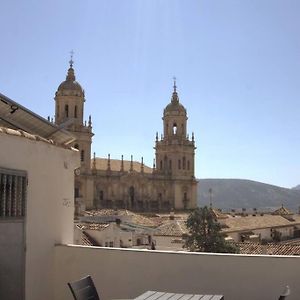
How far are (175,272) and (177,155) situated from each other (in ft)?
221

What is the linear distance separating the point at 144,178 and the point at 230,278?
64.3m

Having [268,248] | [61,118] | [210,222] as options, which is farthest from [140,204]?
[268,248]

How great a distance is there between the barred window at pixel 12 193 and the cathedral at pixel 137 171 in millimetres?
52821

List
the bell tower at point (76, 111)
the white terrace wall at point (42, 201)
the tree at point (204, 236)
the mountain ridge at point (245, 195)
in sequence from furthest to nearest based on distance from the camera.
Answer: the mountain ridge at point (245, 195)
the bell tower at point (76, 111)
the tree at point (204, 236)
the white terrace wall at point (42, 201)

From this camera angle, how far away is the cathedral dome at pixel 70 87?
2490 inches

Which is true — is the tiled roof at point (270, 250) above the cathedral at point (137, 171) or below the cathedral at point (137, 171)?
below

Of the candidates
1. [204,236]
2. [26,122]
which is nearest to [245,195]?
[204,236]

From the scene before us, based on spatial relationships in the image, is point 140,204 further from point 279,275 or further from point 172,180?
point 279,275

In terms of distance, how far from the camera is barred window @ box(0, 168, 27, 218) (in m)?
6.10

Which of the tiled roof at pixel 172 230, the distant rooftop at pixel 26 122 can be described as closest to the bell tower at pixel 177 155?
the tiled roof at pixel 172 230

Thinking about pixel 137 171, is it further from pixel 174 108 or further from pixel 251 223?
pixel 251 223

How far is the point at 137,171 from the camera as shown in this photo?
70.9 m

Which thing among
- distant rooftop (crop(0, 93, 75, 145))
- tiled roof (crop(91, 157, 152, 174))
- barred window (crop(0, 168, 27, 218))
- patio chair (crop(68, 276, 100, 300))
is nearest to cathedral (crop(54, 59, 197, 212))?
tiled roof (crop(91, 157, 152, 174))

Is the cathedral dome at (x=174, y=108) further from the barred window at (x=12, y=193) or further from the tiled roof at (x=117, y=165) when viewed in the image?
the barred window at (x=12, y=193)
